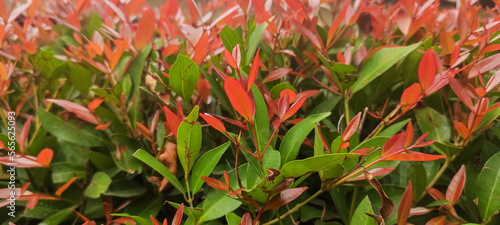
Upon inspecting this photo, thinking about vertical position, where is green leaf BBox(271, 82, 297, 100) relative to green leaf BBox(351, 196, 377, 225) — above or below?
above

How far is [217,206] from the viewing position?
558mm

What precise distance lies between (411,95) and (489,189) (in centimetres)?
21

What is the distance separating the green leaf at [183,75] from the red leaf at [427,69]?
35 centimetres

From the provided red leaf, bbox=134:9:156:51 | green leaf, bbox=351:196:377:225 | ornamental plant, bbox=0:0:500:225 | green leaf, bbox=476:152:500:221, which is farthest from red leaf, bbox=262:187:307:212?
red leaf, bbox=134:9:156:51

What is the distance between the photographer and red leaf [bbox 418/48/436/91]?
53 cm

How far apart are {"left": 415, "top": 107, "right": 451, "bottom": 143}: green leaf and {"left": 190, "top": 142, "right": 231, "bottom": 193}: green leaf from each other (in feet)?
1.18

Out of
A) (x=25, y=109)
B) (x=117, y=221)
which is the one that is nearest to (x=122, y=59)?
(x=25, y=109)

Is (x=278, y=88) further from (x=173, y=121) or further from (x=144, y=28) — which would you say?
(x=144, y=28)

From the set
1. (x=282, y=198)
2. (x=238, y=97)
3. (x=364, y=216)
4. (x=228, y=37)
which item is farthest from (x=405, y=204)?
(x=228, y=37)

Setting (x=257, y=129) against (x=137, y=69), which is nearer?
(x=257, y=129)

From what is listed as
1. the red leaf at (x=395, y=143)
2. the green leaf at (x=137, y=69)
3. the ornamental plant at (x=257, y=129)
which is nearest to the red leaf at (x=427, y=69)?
the ornamental plant at (x=257, y=129)

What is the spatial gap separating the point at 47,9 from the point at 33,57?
30 centimetres

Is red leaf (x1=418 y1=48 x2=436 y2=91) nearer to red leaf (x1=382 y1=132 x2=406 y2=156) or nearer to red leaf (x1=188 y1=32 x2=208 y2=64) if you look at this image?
red leaf (x1=382 y1=132 x2=406 y2=156)

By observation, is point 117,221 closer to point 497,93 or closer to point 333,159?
point 333,159
